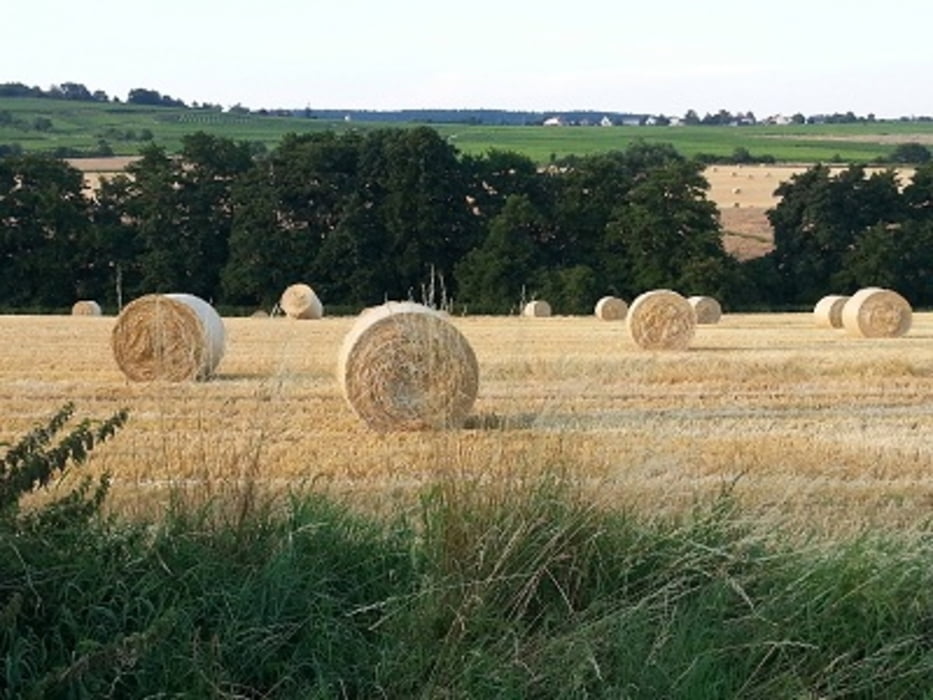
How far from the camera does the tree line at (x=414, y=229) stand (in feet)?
160

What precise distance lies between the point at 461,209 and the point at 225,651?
4830cm

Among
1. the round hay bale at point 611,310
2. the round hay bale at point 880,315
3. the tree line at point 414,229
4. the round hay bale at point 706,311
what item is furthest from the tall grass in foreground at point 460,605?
the tree line at point 414,229

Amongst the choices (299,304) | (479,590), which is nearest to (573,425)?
(479,590)

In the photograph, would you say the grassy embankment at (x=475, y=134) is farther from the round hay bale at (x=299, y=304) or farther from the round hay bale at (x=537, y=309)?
the round hay bale at (x=299, y=304)

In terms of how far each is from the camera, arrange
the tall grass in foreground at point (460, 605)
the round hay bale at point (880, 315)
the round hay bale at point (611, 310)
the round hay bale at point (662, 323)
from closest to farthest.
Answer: the tall grass in foreground at point (460, 605) < the round hay bale at point (662, 323) < the round hay bale at point (880, 315) < the round hay bale at point (611, 310)

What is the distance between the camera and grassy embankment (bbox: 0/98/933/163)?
7462cm

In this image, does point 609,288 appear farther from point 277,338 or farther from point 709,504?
point 709,504

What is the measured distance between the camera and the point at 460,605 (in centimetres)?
499

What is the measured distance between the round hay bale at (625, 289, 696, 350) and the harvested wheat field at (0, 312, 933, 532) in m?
0.29

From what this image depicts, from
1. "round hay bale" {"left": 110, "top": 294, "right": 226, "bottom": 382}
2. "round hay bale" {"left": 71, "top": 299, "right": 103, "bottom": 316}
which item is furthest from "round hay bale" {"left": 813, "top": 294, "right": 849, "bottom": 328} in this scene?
"round hay bale" {"left": 71, "top": 299, "right": 103, "bottom": 316}

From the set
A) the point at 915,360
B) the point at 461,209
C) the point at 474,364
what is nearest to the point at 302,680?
the point at 474,364

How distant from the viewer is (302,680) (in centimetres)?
482

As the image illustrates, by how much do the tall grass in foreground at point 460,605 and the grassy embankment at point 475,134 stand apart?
207ft

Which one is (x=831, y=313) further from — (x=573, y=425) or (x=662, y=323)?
(x=573, y=425)
